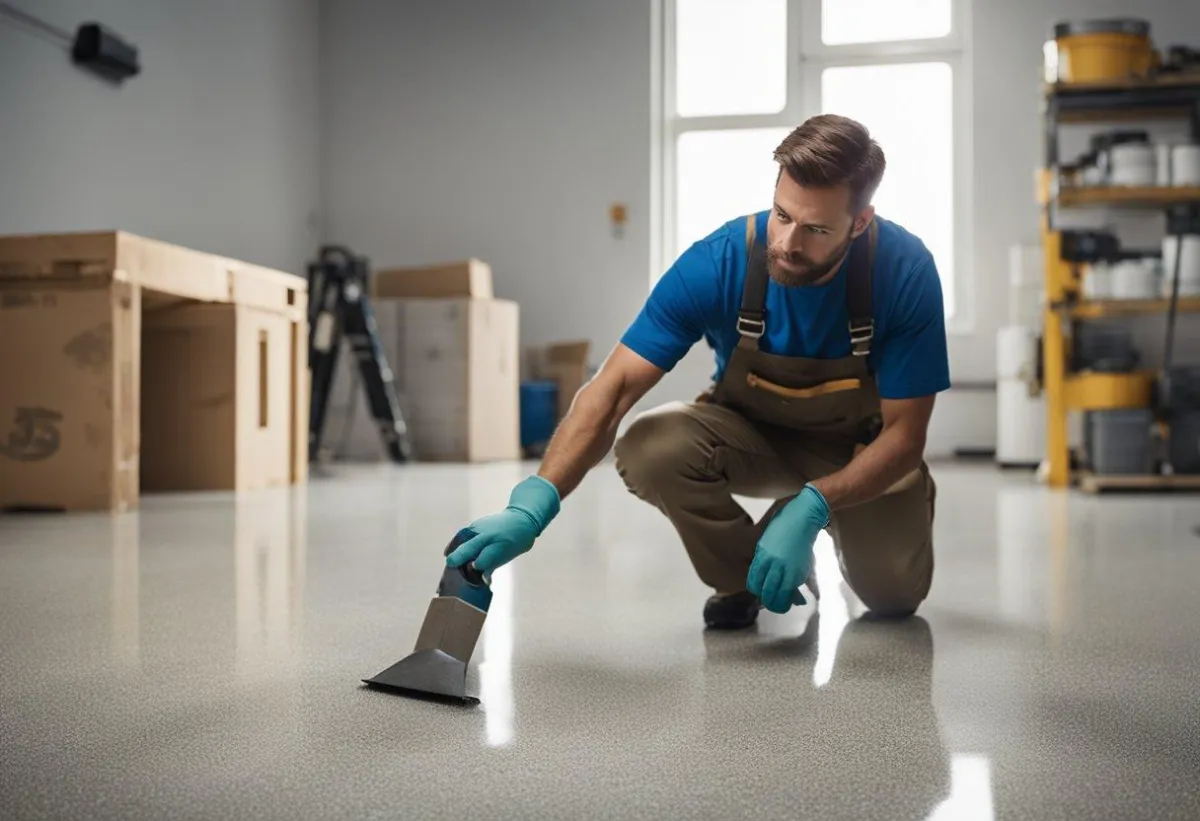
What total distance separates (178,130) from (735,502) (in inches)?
187

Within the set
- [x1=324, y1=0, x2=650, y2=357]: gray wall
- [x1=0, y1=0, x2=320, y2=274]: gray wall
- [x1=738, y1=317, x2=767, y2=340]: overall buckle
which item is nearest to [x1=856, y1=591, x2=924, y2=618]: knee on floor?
[x1=738, y1=317, x2=767, y2=340]: overall buckle

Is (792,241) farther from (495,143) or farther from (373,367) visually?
(495,143)

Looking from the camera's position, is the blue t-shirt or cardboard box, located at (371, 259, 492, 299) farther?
cardboard box, located at (371, 259, 492, 299)

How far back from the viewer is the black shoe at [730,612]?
1891 millimetres

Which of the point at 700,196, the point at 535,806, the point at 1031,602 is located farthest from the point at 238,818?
the point at 700,196

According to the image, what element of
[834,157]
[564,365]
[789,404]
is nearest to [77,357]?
[789,404]

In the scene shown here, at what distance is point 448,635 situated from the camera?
1.43 metres

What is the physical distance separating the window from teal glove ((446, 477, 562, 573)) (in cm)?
577

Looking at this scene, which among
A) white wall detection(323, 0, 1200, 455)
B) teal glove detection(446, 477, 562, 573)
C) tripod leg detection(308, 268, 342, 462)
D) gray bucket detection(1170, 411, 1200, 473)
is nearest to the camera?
teal glove detection(446, 477, 562, 573)

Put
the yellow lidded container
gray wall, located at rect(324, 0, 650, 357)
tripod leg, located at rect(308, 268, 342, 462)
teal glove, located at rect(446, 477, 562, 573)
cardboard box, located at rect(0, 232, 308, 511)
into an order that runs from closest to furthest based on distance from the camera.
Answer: teal glove, located at rect(446, 477, 562, 573) < cardboard box, located at rect(0, 232, 308, 511) < the yellow lidded container < tripod leg, located at rect(308, 268, 342, 462) < gray wall, located at rect(324, 0, 650, 357)

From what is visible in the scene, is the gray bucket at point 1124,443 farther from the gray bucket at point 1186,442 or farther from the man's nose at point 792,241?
the man's nose at point 792,241

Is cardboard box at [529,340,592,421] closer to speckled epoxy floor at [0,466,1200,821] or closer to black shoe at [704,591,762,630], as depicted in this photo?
speckled epoxy floor at [0,466,1200,821]

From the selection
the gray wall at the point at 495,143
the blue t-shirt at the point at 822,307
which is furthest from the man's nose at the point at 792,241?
the gray wall at the point at 495,143

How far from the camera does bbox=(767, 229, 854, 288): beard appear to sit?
62.2 inches
